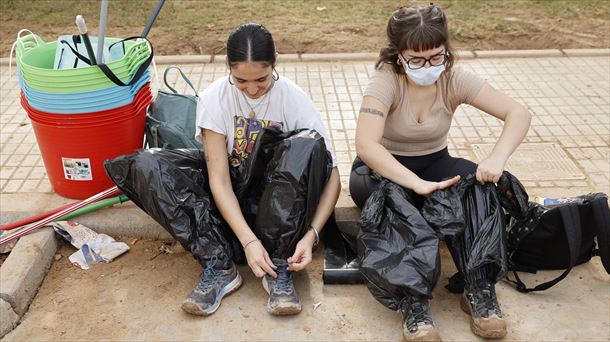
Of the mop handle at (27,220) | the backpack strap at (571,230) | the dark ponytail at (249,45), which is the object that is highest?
the dark ponytail at (249,45)

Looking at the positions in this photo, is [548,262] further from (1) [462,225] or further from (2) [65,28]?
(2) [65,28]

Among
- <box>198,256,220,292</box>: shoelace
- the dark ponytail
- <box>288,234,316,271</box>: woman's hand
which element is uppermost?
the dark ponytail

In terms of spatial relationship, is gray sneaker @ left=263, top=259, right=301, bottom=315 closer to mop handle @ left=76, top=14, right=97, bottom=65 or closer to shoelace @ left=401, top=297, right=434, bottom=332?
shoelace @ left=401, top=297, right=434, bottom=332

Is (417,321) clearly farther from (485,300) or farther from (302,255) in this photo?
(302,255)

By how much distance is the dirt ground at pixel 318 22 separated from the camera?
626cm

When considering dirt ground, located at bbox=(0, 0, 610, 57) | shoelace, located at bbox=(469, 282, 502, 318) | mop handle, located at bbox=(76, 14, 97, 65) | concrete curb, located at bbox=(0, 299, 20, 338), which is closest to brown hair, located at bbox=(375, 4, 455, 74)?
shoelace, located at bbox=(469, 282, 502, 318)

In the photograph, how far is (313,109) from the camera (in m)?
3.06

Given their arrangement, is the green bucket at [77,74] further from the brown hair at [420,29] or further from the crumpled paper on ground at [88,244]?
the brown hair at [420,29]

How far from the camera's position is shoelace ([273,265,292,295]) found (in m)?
2.89

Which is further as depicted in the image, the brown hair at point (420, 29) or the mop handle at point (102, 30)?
the mop handle at point (102, 30)

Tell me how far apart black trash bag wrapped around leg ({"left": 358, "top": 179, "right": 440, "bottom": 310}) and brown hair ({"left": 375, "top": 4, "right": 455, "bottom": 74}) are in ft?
1.99

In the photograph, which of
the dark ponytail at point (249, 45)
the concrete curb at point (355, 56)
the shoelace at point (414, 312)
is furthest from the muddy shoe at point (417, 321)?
the concrete curb at point (355, 56)

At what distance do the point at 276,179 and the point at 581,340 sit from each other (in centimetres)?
145

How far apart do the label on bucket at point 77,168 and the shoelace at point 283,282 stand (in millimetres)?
1190
